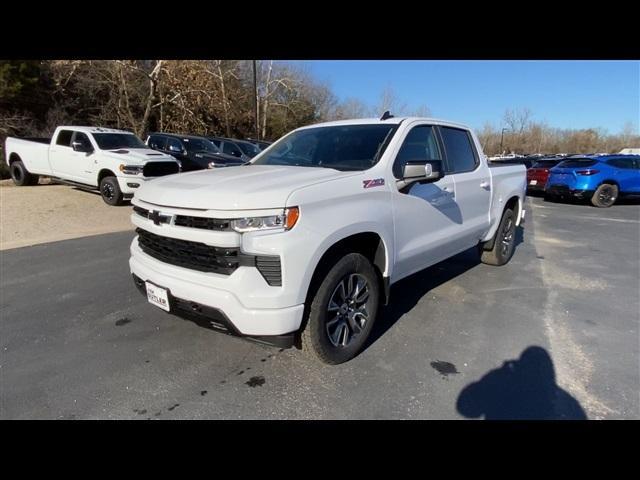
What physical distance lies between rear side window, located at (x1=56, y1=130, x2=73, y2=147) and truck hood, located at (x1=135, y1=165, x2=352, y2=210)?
9340 mm

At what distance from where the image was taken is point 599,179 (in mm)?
12562

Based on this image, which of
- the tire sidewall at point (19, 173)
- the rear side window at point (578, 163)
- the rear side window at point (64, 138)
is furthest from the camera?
the rear side window at point (578, 163)

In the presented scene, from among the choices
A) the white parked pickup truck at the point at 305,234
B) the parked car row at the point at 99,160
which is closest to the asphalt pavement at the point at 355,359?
the white parked pickup truck at the point at 305,234

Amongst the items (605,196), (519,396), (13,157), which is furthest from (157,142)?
(605,196)

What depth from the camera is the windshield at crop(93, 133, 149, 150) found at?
9.84 meters

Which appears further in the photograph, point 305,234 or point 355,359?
point 355,359

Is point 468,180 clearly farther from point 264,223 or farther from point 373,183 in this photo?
point 264,223

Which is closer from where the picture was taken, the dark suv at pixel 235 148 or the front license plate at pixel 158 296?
the front license plate at pixel 158 296

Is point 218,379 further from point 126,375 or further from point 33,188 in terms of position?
point 33,188

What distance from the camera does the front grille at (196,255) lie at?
7.72 ft

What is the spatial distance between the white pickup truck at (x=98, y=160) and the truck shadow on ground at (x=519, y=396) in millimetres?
8889

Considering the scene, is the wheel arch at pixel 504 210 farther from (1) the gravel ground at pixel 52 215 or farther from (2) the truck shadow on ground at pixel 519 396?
(1) the gravel ground at pixel 52 215

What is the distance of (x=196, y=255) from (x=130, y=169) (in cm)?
785
